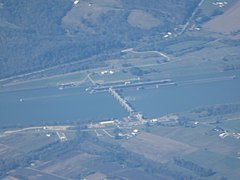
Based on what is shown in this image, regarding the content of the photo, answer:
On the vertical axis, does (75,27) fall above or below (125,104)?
above

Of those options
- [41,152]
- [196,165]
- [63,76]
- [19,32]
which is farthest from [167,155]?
[19,32]

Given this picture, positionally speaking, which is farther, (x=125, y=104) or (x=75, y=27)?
(x=75, y=27)

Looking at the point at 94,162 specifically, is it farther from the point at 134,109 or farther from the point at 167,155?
the point at 134,109

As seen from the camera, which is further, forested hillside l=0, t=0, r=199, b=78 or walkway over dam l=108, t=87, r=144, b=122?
forested hillside l=0, t=0, r=199, b=78

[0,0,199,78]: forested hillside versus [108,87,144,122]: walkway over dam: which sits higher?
[0,0,199,78]: forested hillside

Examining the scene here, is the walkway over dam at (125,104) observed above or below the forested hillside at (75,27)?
below

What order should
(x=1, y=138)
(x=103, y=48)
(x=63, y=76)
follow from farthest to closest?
(x=103, y=48)
(x=63, y=76)
(x=1, y=138)

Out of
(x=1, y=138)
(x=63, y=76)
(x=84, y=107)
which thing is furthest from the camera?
(x=63, y=76)

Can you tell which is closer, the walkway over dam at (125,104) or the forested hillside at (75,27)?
the walkway over dam at (125,104)

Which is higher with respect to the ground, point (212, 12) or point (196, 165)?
point (212, 12)

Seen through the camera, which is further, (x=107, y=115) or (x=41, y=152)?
(x=107, y=115)
